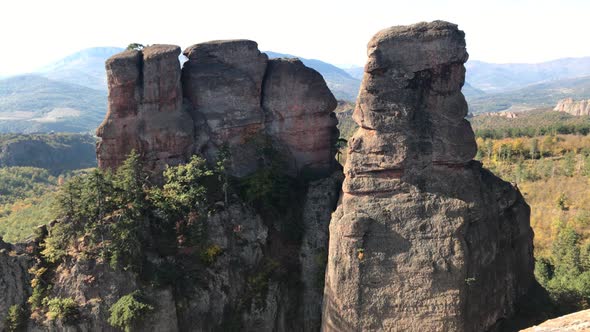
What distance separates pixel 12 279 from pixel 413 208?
20.8m

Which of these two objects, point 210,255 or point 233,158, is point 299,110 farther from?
point 210,255

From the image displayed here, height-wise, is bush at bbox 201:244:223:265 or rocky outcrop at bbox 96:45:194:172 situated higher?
rocky outcrop at bbox 96:45:194:172

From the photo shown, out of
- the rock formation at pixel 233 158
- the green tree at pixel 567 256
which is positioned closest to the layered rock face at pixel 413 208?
the rock formation at pixel 233 158

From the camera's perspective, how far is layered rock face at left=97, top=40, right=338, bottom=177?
28766 mm

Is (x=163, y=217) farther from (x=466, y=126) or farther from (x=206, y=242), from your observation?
(x=466, y=126)

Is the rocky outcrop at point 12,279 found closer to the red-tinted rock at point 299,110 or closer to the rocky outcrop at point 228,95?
the rocky outcrop at point 228,95

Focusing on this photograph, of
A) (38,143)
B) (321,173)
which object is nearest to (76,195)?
(321,173)

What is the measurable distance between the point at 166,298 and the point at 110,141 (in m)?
11.3

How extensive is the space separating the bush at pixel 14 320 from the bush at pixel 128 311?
451 centimetres

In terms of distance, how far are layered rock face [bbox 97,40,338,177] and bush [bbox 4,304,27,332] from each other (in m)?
10.1

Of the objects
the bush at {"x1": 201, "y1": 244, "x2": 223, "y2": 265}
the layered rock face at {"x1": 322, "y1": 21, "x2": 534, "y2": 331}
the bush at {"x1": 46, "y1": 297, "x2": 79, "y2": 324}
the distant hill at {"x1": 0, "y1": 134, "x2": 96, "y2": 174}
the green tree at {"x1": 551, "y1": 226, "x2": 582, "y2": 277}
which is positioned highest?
the layered rock face at {"x1": 322, "y1": 21, "x2": 534, "y2": 331}

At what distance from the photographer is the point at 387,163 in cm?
2247

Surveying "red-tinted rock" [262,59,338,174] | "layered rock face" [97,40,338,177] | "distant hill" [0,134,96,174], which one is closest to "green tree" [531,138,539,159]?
"layered rock face" [97,40,338,177]

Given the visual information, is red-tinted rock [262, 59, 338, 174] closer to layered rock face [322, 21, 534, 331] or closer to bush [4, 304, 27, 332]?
layered rock face [322, 21, 534, 331]
